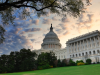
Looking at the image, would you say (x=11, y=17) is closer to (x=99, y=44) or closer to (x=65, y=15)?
(x=65, y=15)

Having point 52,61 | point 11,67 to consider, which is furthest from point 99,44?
point 11,67

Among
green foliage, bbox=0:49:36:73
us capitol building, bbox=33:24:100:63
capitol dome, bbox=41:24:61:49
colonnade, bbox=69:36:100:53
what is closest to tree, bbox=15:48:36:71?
green foliage, bbox=0:49:36:73

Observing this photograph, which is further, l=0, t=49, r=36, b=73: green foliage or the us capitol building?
the us capitol building

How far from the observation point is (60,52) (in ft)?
365

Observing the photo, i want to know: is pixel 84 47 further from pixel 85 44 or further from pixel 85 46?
pixel 85 44

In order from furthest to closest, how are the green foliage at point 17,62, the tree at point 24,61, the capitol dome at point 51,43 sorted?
the capitol dome at point 51,43 → the tree at point 24,61 → the green foliage at point 17,62

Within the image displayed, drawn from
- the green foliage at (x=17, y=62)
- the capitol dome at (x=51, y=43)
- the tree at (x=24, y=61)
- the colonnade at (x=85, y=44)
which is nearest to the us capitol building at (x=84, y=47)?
the colonnade at (x=85, y=44)

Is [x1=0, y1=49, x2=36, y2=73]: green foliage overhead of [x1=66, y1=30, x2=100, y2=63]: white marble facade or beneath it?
beneath

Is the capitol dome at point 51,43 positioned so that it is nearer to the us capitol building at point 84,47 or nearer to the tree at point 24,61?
the us capitol building at point 84,47

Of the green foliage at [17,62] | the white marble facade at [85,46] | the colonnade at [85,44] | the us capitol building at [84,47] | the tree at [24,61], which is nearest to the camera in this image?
the green foliage at [17,62]

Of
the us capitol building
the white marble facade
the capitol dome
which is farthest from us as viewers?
the capitol dome

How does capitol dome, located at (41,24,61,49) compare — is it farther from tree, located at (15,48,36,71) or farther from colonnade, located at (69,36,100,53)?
tree, located at (15,48,36,71)

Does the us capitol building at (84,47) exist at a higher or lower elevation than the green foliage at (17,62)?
higher

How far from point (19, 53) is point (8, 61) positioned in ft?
21.5
